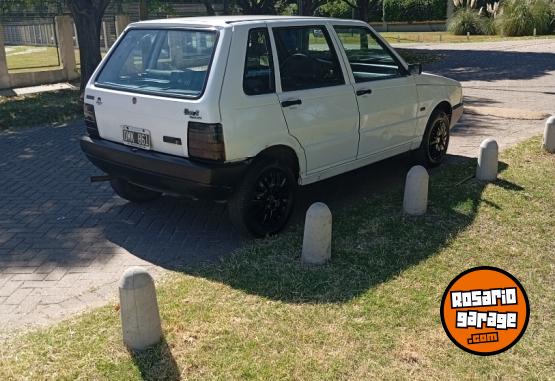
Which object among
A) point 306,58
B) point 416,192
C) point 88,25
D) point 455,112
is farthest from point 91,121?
point 88,25

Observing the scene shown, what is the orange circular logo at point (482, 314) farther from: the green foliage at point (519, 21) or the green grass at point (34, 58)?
the green foliage at point (519, 21)

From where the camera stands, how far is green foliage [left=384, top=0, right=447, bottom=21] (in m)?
42.8

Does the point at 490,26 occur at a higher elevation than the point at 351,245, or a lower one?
higher

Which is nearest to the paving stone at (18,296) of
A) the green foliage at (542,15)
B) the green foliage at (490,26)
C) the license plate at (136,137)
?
the license plate at (136,137)

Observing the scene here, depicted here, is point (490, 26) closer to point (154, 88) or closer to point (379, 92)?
point (379, 92)

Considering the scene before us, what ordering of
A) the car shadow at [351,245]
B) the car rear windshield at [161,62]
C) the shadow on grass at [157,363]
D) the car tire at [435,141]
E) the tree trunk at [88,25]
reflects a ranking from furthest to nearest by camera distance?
the tree trunk at [88,25]
the car tire at [435,141]
the car rear windshield at [161,62]
the car shadow at [351,245]
the shadow on grass at [157,363]

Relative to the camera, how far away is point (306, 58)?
5.40m

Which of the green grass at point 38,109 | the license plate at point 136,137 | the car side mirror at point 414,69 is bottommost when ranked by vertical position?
the green grass at point 38,109

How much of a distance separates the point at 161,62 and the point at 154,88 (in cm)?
38

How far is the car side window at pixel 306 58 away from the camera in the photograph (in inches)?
205

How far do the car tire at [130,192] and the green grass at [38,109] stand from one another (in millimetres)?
5709

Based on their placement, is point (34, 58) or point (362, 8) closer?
point (34, 58)

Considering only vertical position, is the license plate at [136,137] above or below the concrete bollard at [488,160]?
above

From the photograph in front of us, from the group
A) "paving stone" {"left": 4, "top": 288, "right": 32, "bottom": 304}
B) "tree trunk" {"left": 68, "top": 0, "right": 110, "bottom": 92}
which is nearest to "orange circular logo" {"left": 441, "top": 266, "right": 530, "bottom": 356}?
"paving stone" {"left": 4, "top": 288, "right": 32, "bottom": 304}
